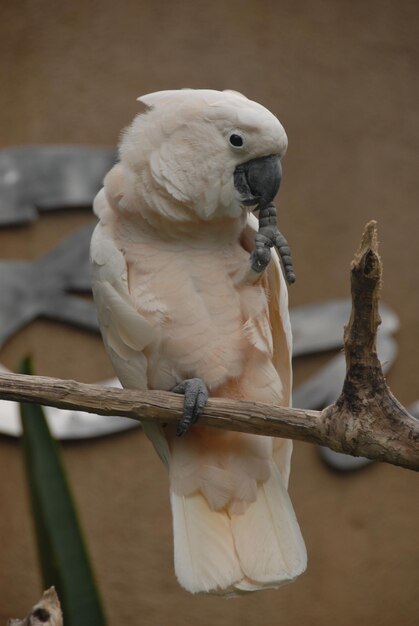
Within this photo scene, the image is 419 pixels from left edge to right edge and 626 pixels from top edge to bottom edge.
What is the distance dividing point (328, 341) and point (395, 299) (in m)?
0.31

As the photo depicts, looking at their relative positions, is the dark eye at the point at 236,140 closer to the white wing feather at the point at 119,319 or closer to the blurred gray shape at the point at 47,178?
the white wing feather at the point at 119,319

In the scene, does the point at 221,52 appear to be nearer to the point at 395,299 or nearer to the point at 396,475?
the point at 395,299

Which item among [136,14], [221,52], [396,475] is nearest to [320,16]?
[221,52]

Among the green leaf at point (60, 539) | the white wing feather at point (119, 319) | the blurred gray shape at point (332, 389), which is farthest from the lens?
the blurred gray shape at point (332, 389)

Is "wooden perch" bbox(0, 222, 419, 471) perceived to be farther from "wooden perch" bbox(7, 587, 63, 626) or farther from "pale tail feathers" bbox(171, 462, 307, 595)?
"wooden perch" bbox(7, 587, 63, 626)

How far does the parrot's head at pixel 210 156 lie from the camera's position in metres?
1.80

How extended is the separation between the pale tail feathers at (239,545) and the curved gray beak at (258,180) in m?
0.57

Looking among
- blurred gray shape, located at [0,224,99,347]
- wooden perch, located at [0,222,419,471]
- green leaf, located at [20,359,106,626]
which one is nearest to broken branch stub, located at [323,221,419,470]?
wooden perch, located at [0,222,419,471]

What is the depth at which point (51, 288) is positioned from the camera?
342 cm

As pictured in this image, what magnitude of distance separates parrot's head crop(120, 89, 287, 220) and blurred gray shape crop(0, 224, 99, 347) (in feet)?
5.12

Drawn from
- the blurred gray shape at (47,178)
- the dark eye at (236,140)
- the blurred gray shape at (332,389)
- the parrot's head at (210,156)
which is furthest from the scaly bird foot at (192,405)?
the blurred gray shape at (47,178)

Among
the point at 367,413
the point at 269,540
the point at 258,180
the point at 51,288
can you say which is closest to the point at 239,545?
the point at 269,540

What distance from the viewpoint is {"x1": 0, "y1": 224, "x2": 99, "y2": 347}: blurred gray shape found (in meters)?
3.42

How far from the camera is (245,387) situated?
77.2 inches
